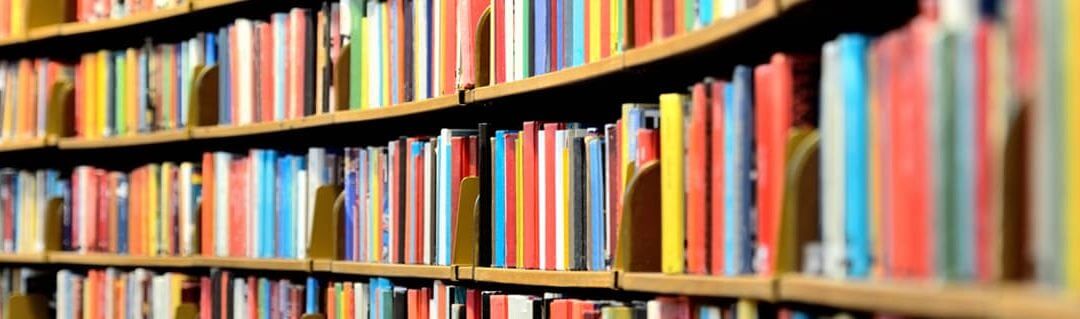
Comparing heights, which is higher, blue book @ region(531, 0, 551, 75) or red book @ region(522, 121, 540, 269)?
blue book @ region(531, 0, 551, 75)

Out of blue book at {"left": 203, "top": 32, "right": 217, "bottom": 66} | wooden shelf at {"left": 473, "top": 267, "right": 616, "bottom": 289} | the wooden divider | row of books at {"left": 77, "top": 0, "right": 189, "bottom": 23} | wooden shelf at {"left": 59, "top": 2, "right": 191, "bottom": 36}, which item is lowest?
the wooden divider

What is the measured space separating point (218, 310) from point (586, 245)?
1239 millimetres

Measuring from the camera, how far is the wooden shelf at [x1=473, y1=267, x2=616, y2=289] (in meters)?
2.33

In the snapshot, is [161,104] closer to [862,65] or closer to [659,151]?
[659,151]

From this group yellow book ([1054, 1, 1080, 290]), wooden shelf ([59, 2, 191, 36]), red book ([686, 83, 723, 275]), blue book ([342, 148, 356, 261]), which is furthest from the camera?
wooden shelf ([59, 2, 191, 36])

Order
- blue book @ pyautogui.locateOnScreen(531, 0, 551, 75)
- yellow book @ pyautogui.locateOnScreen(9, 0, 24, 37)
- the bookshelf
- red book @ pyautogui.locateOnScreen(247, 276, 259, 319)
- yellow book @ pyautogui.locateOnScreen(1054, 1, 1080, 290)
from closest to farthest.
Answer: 1. yellow book @ pyautogui.locateOnScreen(1054, 1, 1080, 290)
2. the bookshelf
3. blue book @ pyautogui.locateOnScreen(531, 0, 551, 75)
4. red book @ pyautogui.locateOnScreen(247, 276, 259, 319)
5. yellow book @ pyautogui.locateOnScreen(9, 0, 24, 37)

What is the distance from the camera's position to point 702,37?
78.3 inches

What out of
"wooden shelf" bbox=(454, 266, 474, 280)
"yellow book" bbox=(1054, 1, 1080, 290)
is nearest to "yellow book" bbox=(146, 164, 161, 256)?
"wooden shelf" bbox=(454, 266, 474, 280)

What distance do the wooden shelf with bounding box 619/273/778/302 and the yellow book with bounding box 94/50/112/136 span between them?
1.84 m

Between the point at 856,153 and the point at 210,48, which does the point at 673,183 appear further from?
the point at 210,48

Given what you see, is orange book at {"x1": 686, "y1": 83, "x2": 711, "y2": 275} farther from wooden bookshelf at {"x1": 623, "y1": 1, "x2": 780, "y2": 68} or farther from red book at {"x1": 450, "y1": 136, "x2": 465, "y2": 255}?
red book at {"x1": 450, "y1": 136, "x2": 465, "y2": 255}

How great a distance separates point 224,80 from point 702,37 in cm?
166

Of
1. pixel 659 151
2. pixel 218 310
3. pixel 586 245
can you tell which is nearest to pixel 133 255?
pixel 218 310

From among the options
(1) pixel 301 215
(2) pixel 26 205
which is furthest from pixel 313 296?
(2) pixel 26 205
